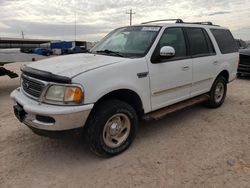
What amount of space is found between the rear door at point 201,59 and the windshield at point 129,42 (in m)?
0.98

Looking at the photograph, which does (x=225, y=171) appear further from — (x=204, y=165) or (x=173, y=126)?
(x=173, y=126)

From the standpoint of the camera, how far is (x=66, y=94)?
121 inches

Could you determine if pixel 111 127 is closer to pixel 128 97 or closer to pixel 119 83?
pixel 128 97

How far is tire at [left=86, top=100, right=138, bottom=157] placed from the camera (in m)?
3.32

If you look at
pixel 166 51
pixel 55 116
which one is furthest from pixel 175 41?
pixel 55 116

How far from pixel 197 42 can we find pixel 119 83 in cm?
237

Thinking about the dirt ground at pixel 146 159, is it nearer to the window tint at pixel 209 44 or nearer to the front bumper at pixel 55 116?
the front bumper at pixel 55 116

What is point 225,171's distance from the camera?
10.7 feet

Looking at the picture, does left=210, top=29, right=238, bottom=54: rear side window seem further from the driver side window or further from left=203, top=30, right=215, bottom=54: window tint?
the driver side window

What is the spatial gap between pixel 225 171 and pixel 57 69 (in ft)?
8.53

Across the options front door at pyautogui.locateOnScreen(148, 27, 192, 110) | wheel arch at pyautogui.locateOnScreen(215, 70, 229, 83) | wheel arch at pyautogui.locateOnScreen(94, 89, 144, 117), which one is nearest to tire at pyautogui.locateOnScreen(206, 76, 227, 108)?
wheel arch at pyautogui.locateOnScreen(215, 70, 229, 83)

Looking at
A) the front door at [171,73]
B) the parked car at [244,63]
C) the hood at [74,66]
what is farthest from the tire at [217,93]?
the parked car at [244,63]

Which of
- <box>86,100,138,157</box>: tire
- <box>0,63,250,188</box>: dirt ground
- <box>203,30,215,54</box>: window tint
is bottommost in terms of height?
<box>0,63,250,188</box>: dirt ground

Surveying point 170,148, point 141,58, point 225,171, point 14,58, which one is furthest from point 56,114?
point 14,58
